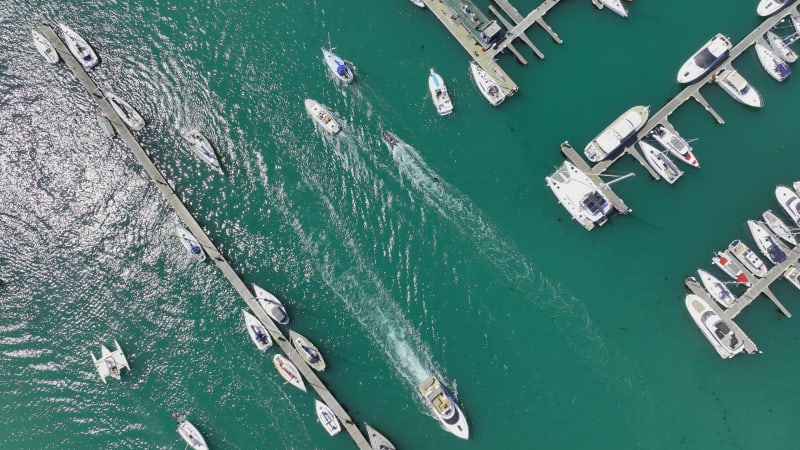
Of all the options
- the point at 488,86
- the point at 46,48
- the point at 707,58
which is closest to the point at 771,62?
the point at 707,58

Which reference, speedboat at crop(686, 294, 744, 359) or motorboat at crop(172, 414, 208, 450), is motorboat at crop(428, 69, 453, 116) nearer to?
speedboat at crop(686, 294, 744, 359)

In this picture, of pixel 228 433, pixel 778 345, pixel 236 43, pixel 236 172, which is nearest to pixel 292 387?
pixel 228 433

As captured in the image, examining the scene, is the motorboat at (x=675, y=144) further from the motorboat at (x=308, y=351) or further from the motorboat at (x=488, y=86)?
the motorboat at (x=308, y=351)

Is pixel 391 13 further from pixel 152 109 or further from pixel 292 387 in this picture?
pixel 292 387

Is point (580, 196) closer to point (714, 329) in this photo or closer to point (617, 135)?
point (617, 135)

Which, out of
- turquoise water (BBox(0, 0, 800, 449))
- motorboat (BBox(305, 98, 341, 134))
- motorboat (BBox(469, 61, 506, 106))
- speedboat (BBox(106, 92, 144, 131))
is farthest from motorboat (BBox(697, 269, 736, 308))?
speedboat (BBox(106, 92, 144, 131))

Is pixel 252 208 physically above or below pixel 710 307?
below

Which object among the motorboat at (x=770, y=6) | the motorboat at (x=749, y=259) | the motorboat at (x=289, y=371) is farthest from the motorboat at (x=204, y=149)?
the motorboat at (x=770, y=6)
